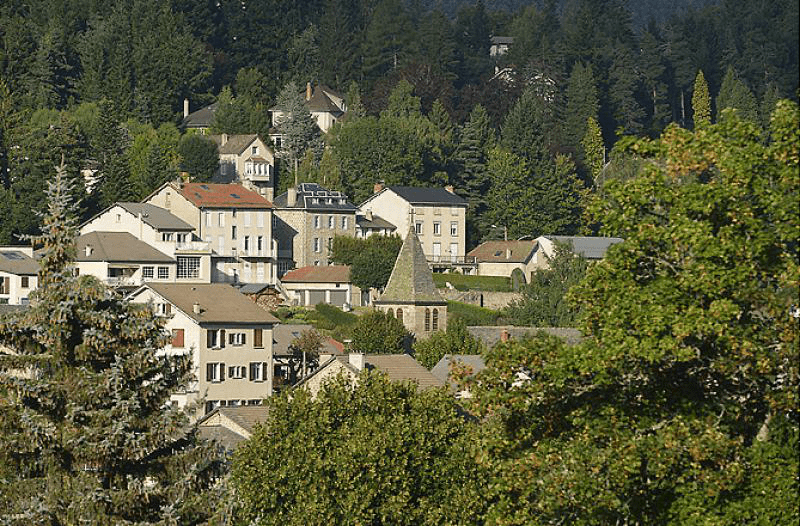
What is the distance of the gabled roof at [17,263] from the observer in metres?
91.8

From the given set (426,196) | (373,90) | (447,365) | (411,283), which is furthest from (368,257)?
(373,90)

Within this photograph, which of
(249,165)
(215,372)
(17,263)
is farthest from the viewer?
(249,165)

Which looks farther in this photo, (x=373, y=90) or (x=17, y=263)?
(x=373, y=90)

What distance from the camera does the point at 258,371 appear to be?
255 feet

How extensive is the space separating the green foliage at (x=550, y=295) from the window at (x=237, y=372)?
19004 millimetres

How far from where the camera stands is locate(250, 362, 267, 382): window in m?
77.5

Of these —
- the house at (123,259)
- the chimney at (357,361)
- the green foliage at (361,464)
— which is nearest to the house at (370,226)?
the house at (123,259)

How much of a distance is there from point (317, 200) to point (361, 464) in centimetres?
7128

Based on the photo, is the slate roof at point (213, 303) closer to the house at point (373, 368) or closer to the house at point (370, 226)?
the house at point (373, 368)

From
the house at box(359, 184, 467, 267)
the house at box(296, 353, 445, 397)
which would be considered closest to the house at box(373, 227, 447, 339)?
the house at box(359, 184, 467, 267)

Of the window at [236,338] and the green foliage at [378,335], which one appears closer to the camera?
the window at [236,338]

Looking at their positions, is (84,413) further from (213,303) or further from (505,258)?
(505,258)

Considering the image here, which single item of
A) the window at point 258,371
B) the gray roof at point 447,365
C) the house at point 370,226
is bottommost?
the window at point 258,371

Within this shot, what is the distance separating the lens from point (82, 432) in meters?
26.7
